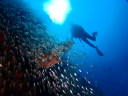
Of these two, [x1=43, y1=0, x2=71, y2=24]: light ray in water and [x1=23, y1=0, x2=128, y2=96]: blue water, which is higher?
[x1=23, y1=0, x2=128, y2=96]: blue water

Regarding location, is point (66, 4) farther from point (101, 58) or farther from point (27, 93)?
point (101, 58)

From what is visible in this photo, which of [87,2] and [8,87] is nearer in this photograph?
[8,87]

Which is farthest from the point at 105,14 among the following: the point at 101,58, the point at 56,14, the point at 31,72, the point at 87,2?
the point at 31,72

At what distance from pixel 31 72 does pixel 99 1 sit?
90.9 meters

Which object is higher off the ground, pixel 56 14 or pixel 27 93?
pixel 56 14

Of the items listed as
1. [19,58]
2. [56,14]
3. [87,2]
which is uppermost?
[87,2]

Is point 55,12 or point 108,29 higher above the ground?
point 108,29

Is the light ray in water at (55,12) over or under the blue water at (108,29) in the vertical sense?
under

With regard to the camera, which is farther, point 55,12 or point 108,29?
point 108,29

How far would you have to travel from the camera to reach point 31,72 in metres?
5.10

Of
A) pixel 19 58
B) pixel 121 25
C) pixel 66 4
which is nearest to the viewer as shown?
pixel 19 58

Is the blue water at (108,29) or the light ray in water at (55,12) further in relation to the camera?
the blue water at (108,29)

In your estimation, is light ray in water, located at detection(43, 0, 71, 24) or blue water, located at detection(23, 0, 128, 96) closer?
light ray in water, located at detection(43, 0, 71, 24)

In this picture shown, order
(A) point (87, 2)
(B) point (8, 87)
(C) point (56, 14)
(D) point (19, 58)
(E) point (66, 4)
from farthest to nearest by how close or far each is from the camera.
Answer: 1. (A) point (87, 2)
2. (E) point (66, 4)
3. (C) point (56, 14)
4. (D) point (19, 58)
5. (B) point (8, 87)
